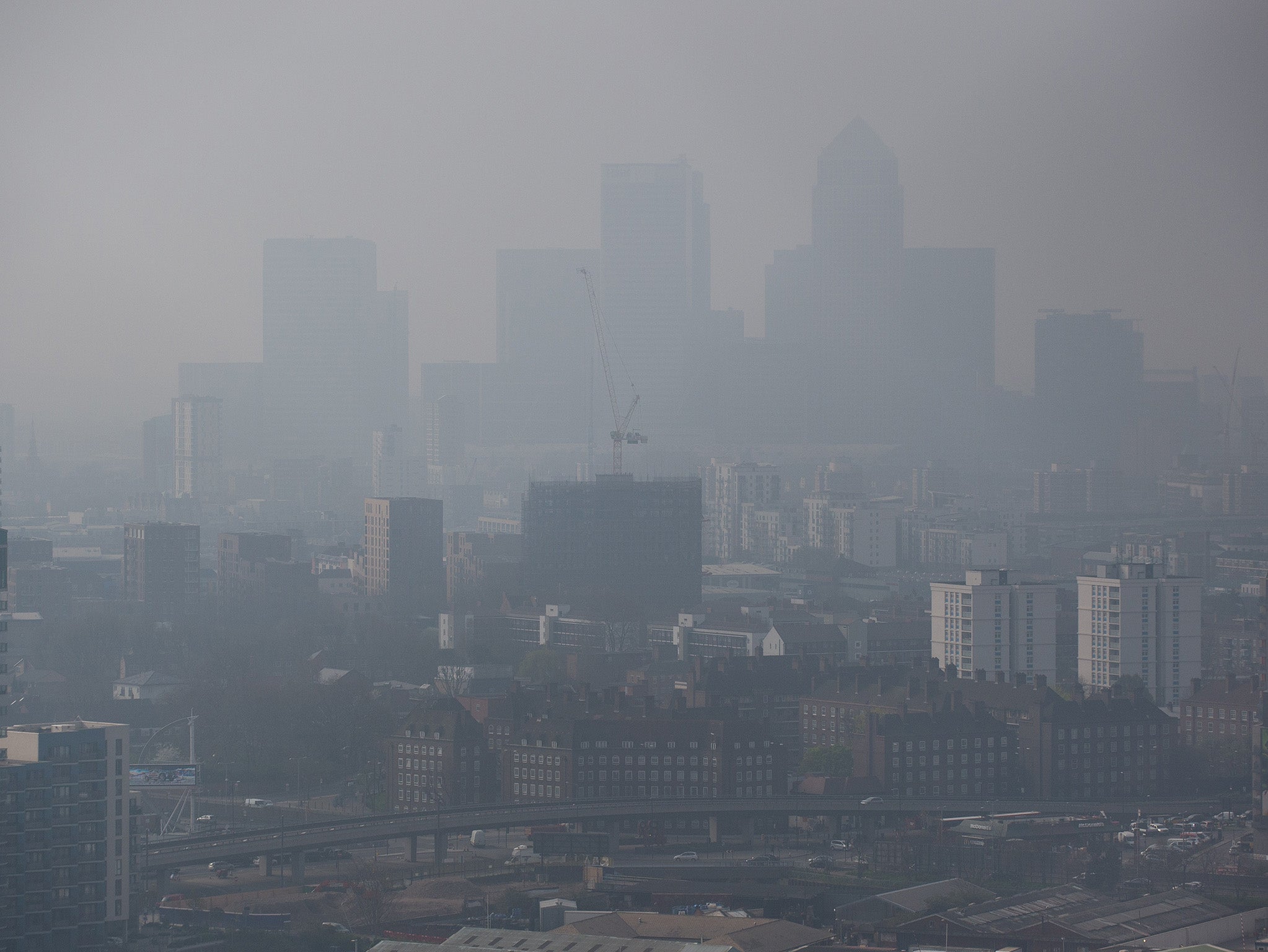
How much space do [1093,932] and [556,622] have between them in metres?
17.4

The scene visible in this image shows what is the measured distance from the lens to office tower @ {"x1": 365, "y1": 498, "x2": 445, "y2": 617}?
35.4m

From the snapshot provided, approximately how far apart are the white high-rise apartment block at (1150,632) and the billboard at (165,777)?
11201 millimetres

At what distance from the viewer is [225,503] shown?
65750 millimetres

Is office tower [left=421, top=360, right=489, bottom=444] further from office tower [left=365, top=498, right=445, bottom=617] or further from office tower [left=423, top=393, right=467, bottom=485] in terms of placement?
office tower [left=365, top=498, right=445, bottom=617]

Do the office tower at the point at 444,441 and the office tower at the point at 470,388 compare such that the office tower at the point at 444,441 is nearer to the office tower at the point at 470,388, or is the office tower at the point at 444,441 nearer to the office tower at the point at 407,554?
the office tower at the point at 470,388

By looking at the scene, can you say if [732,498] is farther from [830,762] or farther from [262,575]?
[830,762]

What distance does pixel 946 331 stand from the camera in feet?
251

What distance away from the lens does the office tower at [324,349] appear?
→ 81.1 m

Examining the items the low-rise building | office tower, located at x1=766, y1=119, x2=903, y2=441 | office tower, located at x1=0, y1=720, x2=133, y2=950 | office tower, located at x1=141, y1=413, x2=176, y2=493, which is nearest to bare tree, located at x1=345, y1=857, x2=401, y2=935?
office tower, located at x1=0, y1=720, x2=133, y2=950

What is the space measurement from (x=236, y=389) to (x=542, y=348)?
11.1m

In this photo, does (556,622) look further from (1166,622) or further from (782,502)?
(782,502)

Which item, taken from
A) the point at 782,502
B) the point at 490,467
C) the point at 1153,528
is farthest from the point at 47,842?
the point at 490,467

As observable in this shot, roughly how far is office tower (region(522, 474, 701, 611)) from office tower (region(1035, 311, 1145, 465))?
35.8 metres

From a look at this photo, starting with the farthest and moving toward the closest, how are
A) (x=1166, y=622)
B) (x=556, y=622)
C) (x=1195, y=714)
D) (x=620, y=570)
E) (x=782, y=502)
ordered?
1. (x=782, y=502)
2. (x=620, y=570)
3. (x=556, y=622)
4. (x=1166, y=622)
5. (x=1195, y=714)
